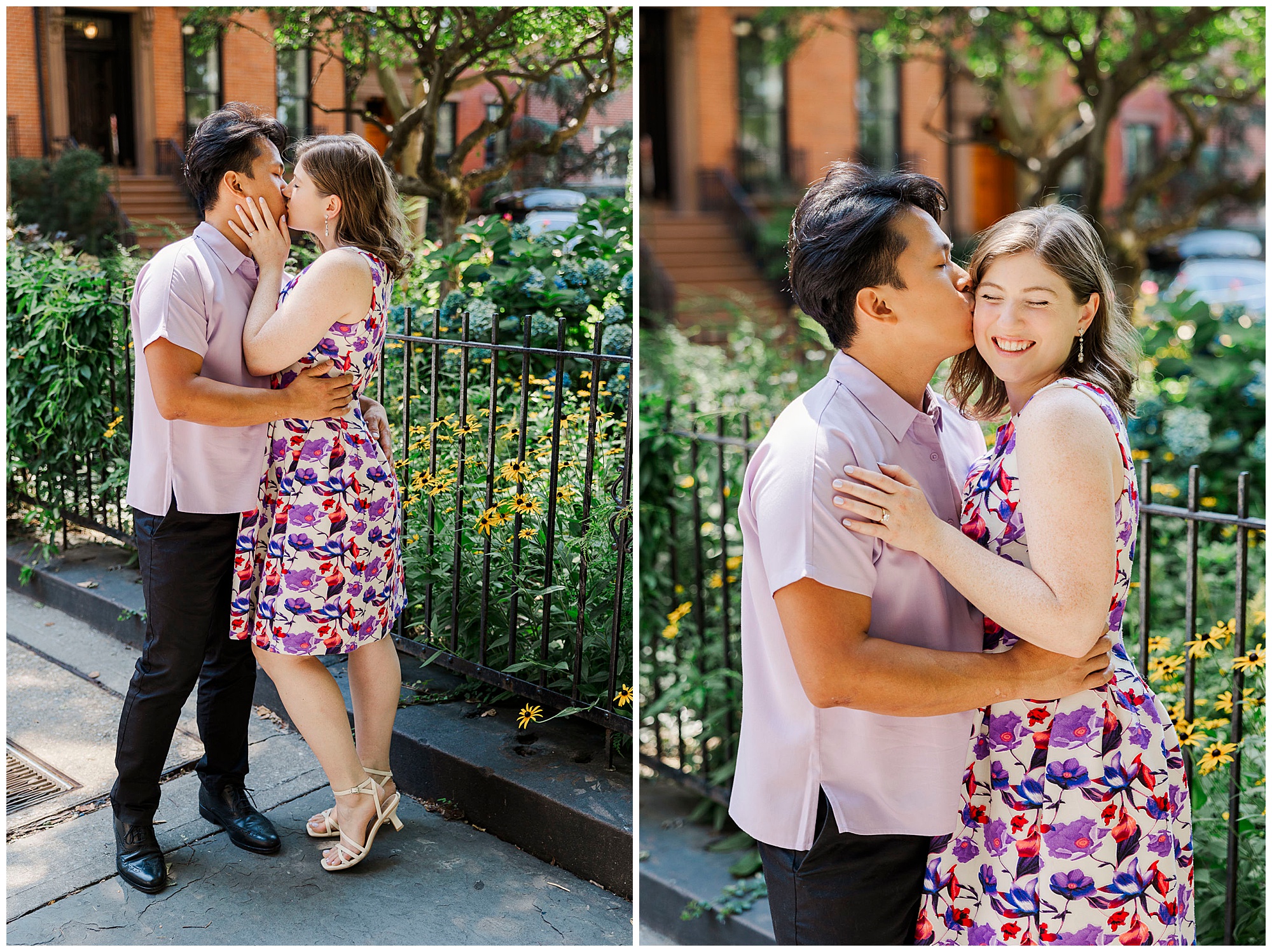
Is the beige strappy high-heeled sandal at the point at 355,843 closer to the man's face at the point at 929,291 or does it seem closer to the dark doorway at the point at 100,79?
the man's face at the point at 929,291

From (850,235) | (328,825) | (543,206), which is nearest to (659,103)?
(543,206)

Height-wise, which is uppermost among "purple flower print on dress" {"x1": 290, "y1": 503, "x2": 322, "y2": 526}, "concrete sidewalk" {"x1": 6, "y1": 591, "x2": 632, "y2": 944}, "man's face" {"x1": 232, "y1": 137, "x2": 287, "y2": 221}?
"man's face" {"x1": 232, "y1": 137, "x2": 287, "y2": 221}

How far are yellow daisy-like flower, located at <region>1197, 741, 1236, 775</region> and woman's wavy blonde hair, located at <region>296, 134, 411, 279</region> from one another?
2580mm

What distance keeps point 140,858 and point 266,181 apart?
6.32ft

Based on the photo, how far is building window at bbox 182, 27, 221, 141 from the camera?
559cm

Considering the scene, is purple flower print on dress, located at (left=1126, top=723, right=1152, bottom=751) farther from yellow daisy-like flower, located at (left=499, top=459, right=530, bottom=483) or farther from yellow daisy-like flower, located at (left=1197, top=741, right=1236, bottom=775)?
yellow daisy-like flower, located at (left=499, top=459, right=530, bottom=483)

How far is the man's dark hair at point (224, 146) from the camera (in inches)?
114

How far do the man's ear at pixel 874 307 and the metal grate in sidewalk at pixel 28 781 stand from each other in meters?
3.10

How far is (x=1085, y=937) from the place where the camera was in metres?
1.98

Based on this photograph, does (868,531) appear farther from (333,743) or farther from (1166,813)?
(333,743)

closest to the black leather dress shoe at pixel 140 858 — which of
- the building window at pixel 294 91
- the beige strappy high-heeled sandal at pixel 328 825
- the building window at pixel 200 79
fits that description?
the beige strappy high-heeled sandal at pixel 328 825

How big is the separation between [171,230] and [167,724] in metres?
4.04

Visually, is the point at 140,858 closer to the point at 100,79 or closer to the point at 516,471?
the point at 516,471

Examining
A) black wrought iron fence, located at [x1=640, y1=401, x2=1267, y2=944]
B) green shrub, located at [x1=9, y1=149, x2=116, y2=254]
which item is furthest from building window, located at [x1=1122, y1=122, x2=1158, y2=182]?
green shrub, located at [x1=9, y1=149, x2=116, y2=254]
